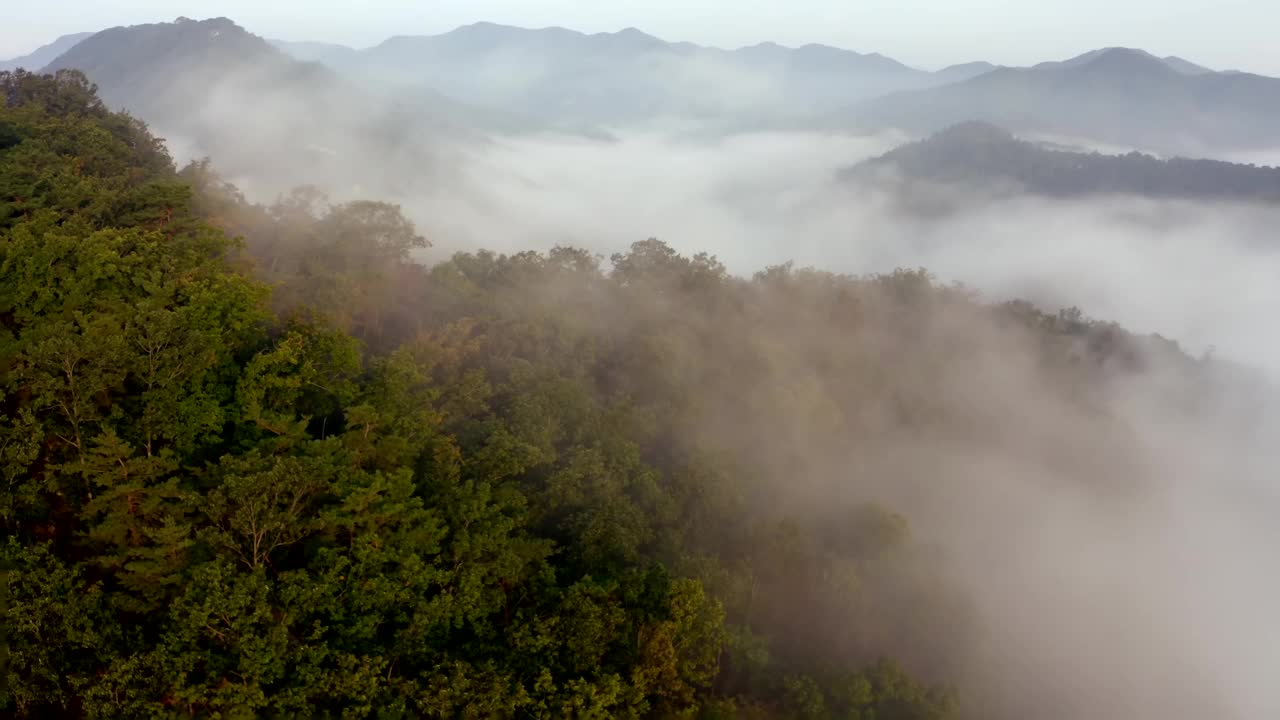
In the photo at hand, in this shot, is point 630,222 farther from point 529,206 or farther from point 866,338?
point 866,338

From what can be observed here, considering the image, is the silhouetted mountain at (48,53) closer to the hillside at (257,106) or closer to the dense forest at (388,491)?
the hillside at (257,106)

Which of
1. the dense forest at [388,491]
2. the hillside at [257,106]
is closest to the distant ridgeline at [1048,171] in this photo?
the hillside at [257,106]

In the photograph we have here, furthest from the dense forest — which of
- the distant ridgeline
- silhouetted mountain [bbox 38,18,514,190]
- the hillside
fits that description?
the distant ridgeline

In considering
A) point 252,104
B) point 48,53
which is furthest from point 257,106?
point 48,53

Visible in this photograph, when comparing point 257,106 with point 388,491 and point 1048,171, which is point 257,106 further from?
point 1048,171

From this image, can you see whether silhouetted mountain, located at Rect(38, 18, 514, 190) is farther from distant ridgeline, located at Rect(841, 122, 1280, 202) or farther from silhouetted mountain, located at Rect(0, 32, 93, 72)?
distant ridgeline, located at Rect(841, 122, 1280, 202)

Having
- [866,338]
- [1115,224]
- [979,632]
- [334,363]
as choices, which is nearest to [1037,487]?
[866,338]
